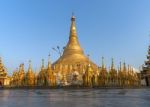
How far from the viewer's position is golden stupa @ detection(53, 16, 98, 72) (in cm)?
10144

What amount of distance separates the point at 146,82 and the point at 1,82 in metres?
49.5

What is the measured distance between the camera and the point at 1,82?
100 meters

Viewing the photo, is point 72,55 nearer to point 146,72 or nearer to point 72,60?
point 72,60

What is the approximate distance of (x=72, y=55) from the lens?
10744 centimetres

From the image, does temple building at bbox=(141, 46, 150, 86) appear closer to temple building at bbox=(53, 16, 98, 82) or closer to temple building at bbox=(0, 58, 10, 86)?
temple building at bbox=(53, 16, 98, 82)

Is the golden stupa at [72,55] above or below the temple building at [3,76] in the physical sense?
above

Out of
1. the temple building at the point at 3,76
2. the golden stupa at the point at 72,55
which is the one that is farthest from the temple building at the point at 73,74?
the temple building at the point at 3,76

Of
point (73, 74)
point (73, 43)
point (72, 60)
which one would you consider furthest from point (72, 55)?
point (73, 74)

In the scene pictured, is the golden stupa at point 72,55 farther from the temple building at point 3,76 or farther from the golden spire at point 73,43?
the temple building at point 3,76

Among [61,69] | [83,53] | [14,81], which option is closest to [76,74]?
[61,69]

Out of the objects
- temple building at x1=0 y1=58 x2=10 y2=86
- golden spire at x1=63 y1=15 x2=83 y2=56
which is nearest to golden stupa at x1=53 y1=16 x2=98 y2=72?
golden spire at x1=63 y1=15 x2=83 y2=56

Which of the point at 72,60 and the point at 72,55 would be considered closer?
the point at 72,60

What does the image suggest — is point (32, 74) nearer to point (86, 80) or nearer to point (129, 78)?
point (86, 80)

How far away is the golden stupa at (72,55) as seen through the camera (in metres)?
101
